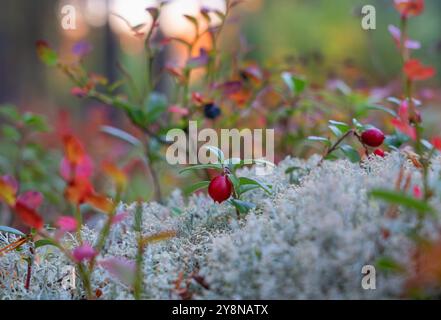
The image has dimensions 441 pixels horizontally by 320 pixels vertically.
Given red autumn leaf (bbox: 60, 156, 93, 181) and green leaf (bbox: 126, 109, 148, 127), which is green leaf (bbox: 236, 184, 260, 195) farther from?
green leaf (bbox: 126, 109, 148, 127)

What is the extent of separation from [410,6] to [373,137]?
0.77ft

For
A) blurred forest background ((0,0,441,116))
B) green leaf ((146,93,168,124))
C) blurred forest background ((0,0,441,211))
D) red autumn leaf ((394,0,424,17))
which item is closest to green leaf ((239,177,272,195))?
red autumn leaf ((394,0,424,17))

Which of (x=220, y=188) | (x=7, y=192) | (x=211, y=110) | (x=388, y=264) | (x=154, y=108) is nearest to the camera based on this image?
(x=388, y=264)

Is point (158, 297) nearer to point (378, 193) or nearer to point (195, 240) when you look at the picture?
point (195, 240)

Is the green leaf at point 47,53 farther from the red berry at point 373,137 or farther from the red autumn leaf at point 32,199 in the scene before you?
the red berry at point 373,137

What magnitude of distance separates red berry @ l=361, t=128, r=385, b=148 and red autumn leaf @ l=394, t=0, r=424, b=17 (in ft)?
0.71

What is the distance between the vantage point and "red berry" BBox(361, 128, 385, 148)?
0.90m

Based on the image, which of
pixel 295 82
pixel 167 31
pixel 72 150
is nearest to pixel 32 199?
pixel 72 150

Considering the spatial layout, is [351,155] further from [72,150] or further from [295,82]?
[72,150]

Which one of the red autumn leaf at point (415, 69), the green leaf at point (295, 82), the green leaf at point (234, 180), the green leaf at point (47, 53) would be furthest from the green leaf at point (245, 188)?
the green leaf at point (47, 53)

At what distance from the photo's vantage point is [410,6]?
852 millimetres

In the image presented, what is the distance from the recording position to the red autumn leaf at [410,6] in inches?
33.3

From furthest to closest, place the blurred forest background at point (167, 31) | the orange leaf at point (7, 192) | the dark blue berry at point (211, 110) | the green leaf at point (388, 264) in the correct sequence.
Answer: the blurred forest background at point (167, 31)
the dark blue berry at point (211, 110)
the orange leaf at point (7, 192)
the green leaf at point (388, 264)

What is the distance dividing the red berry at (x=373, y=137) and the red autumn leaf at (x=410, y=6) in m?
0.22
